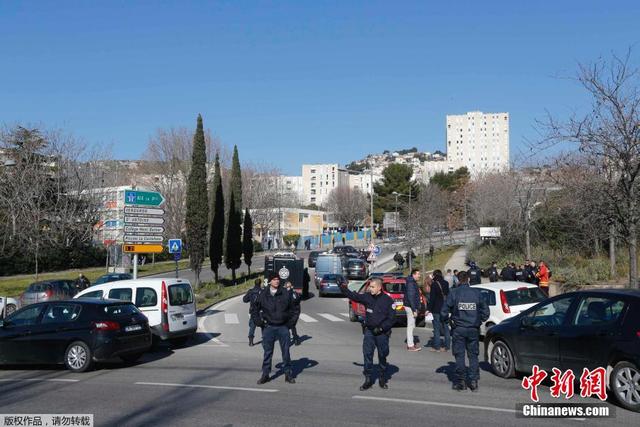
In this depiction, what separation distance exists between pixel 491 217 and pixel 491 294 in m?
30.4

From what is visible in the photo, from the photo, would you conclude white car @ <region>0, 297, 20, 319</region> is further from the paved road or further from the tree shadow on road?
the tree shadow on road

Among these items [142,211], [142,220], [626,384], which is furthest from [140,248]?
[626,384]

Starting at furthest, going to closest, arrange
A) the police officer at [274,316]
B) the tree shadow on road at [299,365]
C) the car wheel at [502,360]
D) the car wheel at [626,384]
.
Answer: the tree shadow on road at [299,365]
the car wheel at [502,360]
the police officer at [274,316]
the car wheel at [626,384]

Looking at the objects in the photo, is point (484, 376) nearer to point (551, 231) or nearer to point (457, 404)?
point (457, 404)

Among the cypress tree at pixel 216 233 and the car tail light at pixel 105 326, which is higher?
the cypress tree at pixel 216 233

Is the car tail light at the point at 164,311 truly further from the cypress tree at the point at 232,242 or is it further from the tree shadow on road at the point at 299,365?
the cypress tree at the point at 232,242

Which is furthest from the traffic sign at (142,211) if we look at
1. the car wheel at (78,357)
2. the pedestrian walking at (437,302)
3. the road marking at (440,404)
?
the road marking at (440,404)

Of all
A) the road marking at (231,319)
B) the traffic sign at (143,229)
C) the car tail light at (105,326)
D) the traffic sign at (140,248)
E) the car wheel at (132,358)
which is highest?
the traffic sign at (143,229)

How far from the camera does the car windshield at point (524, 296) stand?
15328 millimetres

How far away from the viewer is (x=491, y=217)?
147 feet

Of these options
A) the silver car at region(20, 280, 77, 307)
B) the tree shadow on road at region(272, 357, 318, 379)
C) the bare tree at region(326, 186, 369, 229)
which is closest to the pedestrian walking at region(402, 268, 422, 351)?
the tree shadow on road at region(272, 357, 318, 379)

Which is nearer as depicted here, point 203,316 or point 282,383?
point 282,383

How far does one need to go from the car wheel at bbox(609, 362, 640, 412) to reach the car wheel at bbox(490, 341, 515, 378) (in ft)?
7.38

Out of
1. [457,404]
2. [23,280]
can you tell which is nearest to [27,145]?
[23,280]
